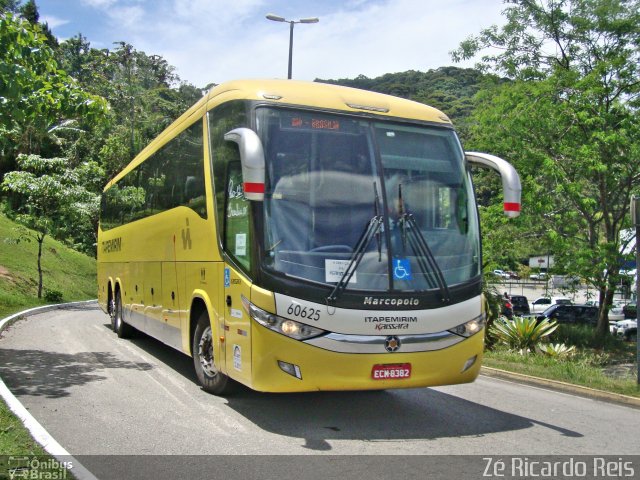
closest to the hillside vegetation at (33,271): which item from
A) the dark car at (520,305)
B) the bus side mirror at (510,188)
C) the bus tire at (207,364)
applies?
the bus tire at (207,364)

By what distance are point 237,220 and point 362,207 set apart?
1.35 m

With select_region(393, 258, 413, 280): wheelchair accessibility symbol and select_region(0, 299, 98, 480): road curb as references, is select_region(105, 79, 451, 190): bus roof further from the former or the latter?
select_region(0, 299, 98, 480): road curb

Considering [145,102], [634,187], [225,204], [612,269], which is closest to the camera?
[225,204]

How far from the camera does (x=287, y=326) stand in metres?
6.17

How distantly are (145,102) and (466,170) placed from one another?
169 feet

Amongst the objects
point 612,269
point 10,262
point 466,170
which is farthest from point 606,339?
point 10,262

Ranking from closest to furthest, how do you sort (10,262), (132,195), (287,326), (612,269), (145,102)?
(287,326) → (132,195) → (612,269) → (10,262) → (145,102)

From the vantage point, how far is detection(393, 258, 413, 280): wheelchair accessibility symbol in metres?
6.47

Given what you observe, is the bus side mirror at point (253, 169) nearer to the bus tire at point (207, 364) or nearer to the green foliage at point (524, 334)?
the bus tire at point (207, 364)

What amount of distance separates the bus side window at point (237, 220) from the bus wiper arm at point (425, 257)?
1620 mm

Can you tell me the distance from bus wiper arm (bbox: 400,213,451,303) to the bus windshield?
0.04ft

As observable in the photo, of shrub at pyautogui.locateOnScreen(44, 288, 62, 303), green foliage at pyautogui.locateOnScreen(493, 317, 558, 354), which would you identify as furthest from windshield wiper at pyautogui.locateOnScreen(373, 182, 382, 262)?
shrub at pyautogui.locateOnScreen(44, 288, 62, 303)

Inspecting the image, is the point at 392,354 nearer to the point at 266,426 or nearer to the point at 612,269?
the point at 266,426

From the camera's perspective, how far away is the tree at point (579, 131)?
1648 centimetres
